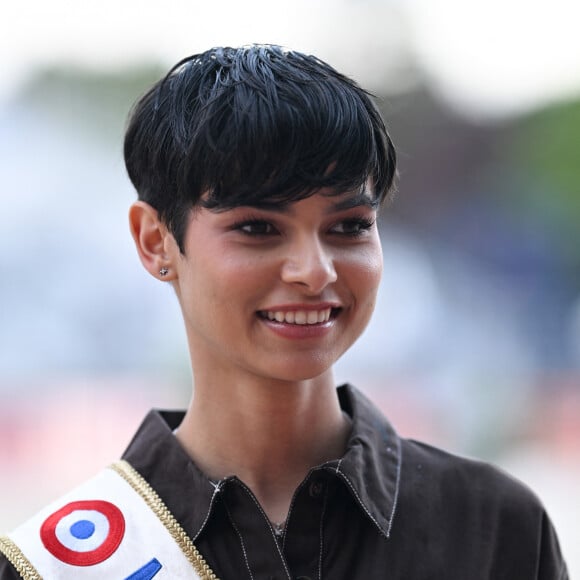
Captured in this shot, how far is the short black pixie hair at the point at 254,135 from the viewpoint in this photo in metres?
2.00

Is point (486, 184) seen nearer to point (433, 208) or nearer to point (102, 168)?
point (433, 208)

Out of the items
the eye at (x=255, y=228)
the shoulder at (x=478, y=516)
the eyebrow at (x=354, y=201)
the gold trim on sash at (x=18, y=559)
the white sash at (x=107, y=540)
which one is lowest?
the gold trim on sash at (x=18, y=559)

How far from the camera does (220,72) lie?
2193mm

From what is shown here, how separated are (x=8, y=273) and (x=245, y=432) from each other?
1100cm

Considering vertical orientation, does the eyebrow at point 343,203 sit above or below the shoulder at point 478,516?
above

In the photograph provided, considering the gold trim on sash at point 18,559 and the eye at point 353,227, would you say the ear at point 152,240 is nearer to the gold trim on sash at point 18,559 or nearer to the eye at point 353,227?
the eye at point 353,227

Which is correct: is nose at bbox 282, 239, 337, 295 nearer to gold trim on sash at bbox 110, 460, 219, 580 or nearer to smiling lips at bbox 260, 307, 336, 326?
smiling lips at bbox 260, 307, 336, 326

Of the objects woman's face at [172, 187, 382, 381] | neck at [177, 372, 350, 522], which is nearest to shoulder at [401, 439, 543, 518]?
neck at [177, 372, 350, 522]

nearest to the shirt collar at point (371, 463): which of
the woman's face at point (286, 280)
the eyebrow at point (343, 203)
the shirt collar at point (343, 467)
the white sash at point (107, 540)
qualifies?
the shirt collar at point (343, 467)

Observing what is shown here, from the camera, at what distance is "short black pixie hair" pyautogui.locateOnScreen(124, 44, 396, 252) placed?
2000 mm

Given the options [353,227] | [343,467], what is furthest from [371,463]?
[353,227]

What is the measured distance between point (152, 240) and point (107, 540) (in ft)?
1.99

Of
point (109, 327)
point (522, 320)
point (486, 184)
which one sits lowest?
point (109, 327)

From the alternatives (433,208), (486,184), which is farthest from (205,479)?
(486,184)
